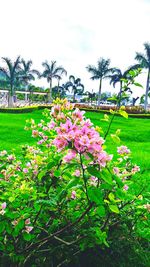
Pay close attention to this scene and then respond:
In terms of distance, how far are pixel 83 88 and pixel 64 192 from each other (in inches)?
2029

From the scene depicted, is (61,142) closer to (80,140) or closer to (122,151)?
(80,140)

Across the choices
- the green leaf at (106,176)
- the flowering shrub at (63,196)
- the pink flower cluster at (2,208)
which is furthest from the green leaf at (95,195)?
the pink flower cluster at (2,208)

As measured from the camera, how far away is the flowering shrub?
156 cm

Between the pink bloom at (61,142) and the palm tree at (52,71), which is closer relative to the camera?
the pink bloom at (61,142)

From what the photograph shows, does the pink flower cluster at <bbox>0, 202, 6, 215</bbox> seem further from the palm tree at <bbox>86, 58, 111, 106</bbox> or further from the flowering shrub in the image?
the palm tree at <bbox>86, 58, 111, 106</bbox>

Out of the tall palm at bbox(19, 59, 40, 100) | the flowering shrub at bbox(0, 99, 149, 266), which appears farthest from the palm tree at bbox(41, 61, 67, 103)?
the flowering shrub at bbox(0, 99, 149, 266)

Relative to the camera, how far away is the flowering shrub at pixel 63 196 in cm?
156

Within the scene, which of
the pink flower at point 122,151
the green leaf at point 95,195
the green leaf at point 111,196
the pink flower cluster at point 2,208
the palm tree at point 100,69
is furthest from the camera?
the palm tree at point 100,69

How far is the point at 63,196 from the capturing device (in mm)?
1920

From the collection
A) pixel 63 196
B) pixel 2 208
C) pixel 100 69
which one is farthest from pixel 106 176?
pixel 100 69

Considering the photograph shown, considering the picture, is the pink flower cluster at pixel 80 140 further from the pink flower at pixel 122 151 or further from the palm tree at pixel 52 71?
the palm tree at pixel 52 71

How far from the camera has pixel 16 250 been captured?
218 cm

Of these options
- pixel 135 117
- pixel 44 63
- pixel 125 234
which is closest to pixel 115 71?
pixel 44 63

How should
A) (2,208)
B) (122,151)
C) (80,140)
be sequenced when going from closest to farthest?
1. (80,140)
2. (2,208)
3. (122,151)
